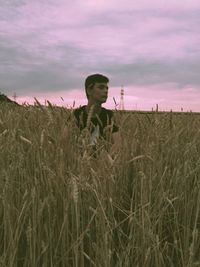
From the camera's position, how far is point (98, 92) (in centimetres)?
355

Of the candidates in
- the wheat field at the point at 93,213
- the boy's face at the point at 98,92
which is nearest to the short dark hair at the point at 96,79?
the boy's face at the point at 98,92

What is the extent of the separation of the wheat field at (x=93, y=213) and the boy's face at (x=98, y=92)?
170cm

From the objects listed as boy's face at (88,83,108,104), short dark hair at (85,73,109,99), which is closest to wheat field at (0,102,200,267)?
boy's face at (88,83,108,104)

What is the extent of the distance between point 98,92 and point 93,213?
7.36 ft

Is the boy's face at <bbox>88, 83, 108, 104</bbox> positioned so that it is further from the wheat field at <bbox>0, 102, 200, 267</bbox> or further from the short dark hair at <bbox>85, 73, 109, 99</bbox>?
the wheat field at <bbox>0, 102, 200, 267</bbox>

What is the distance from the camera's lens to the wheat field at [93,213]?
4.04 ft

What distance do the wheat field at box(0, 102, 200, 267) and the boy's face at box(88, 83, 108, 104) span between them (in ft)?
5.59

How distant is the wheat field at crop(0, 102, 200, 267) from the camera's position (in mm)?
1232

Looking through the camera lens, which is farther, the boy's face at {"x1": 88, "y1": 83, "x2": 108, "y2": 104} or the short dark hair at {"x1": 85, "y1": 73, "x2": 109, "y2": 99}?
the short dark hair at {"x1": 85, "y1": 73, "x2": 109, "y2": 99}

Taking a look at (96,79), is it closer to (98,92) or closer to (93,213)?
(98,92)

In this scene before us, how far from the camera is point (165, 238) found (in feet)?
4.65

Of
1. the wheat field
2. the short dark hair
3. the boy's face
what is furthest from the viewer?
the short dark hair

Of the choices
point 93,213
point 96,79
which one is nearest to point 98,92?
point 96,79

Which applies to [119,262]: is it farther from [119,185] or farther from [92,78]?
[92,78]
